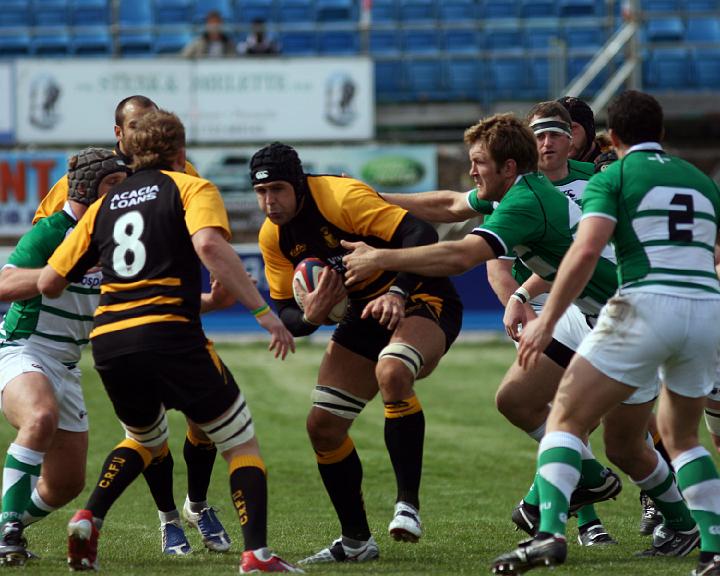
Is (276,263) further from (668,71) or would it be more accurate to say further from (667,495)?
(668,71)

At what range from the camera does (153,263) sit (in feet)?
18.7

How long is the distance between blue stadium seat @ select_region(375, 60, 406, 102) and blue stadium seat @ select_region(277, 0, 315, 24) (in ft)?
6.60

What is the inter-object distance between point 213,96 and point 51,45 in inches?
152

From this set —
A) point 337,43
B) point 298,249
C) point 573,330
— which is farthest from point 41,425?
point 337,43

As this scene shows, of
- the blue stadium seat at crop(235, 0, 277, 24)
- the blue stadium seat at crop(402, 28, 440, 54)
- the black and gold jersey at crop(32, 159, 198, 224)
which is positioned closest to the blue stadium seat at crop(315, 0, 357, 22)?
the blue stadium seat at crop(235, 0, 277, 24)

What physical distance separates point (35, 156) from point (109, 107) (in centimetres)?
155

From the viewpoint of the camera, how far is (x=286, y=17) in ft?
78.4

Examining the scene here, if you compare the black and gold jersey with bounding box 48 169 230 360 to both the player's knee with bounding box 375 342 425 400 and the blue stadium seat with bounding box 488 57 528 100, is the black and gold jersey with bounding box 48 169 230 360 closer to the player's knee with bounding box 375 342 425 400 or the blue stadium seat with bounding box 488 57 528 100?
the player's knee with bounding box 375 342 425 400

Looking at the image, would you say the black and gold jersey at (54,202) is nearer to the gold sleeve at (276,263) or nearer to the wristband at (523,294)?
the gold sleeve at (276,263)

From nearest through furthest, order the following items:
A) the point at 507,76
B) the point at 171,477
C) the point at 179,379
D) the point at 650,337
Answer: the point at 650,337 < the point at 179,379 < the point at 171,477 < the point at 507,76

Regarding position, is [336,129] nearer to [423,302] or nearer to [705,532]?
[423,302]

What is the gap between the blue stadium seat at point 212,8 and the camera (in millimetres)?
23855

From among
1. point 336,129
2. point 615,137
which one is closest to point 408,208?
point 615,137

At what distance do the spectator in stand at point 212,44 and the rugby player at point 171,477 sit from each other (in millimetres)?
14351
